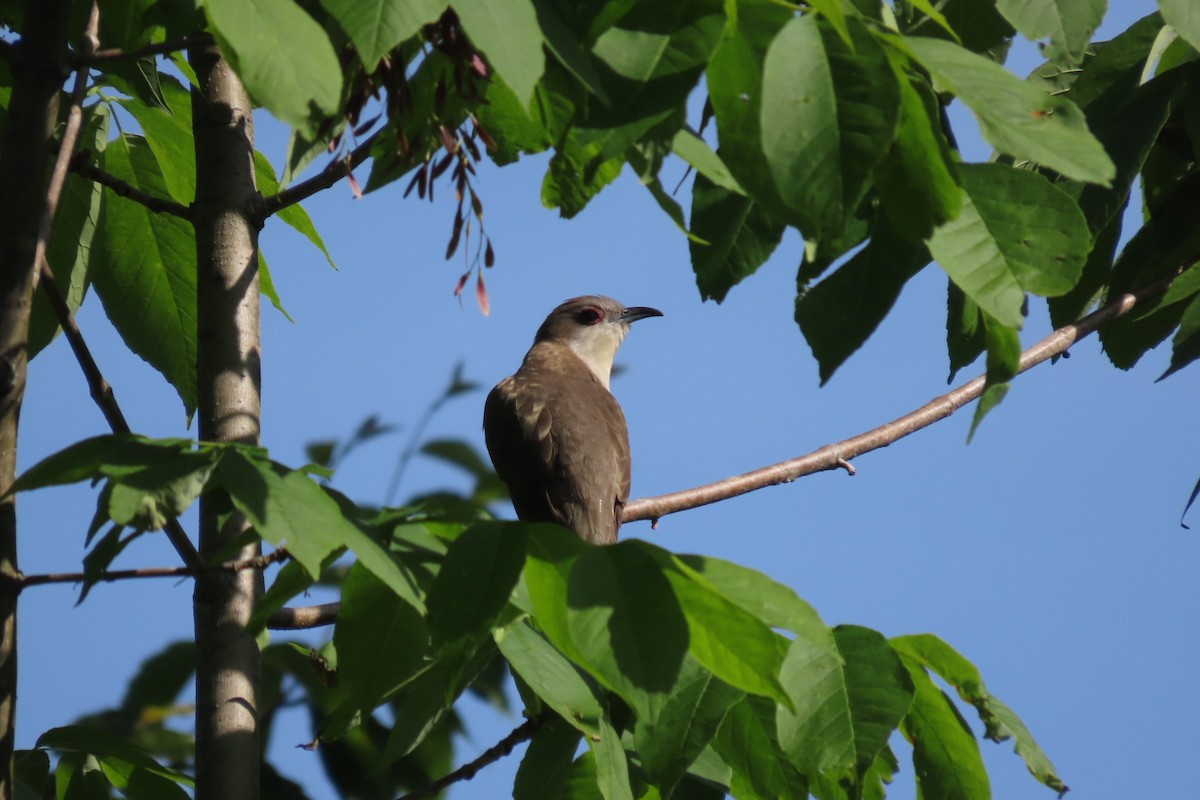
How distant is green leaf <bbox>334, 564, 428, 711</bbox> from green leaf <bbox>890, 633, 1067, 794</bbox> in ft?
3.31

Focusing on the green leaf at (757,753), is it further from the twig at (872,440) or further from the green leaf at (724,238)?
the twig at (872,440)

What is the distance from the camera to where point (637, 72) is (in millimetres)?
1810

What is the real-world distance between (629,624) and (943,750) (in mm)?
969

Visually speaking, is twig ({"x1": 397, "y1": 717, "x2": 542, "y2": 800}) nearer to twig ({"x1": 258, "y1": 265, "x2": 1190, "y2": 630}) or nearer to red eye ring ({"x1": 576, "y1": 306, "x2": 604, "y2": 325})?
twig ({"x1": 258, "y1": 265, "x2": 1190, "y2": 630})

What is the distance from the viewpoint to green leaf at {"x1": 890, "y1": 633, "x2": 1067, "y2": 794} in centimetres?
252

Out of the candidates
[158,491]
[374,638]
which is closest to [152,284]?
[374,638]

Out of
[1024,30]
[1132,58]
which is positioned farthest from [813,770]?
[1132,58]

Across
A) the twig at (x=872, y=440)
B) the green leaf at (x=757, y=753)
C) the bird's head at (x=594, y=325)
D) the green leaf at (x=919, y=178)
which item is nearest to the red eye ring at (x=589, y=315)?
the bird's head at (x=594, y=325)

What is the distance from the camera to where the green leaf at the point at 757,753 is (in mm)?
2369

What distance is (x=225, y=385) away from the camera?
8.97 ft

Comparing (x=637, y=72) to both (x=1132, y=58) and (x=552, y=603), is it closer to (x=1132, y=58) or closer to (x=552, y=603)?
(x=552, y=603)

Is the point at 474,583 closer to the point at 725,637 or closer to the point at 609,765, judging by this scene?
the point at 725,637

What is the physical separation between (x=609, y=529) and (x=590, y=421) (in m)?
0.89

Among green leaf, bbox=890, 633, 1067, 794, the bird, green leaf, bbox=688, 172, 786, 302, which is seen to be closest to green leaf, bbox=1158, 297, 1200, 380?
green leaf, bbox=890, 633, 1067, 794
